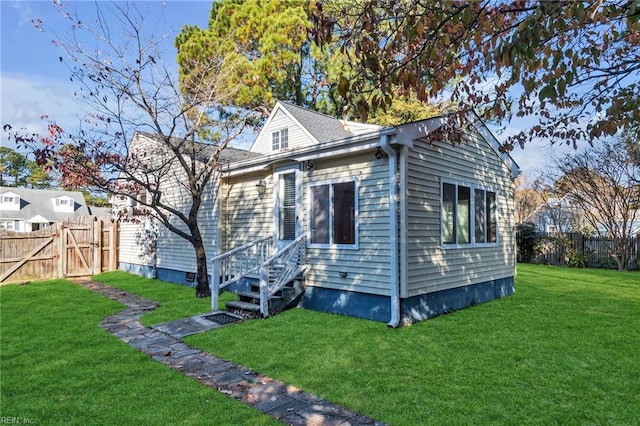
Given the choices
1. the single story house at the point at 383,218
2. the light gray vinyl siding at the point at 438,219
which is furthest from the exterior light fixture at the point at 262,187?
the light gray vinyl siding at the point at 438,219

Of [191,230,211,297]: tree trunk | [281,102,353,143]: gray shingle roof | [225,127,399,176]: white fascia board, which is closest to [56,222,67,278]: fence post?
[191,230,211,297]: tree trunk

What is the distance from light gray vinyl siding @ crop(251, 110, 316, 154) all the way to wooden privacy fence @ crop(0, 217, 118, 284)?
661 cm

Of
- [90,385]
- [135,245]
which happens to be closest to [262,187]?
[90,385]

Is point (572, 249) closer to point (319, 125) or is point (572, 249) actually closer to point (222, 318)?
point (319, 125)

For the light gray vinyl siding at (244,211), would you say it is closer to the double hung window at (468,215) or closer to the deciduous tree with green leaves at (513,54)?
the double hung window at (468,215)

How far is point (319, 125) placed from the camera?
37.9 ft

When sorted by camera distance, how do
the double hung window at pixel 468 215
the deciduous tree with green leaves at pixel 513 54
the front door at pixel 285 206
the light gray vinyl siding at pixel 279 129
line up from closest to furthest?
the deciduous tree with green leaves at pixel 513 54 → the double hung window at pixel 468 215 → the front door at pixel 285 206 → the light gray vinyl siding at pixel 279 129

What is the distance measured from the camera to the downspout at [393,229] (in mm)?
6262

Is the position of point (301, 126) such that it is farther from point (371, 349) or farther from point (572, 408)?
point (572, 408)

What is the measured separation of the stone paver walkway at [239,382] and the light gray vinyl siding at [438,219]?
119 inches

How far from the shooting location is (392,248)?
6.36m

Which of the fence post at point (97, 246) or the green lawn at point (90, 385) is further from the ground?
the fence post at point (97, 246)

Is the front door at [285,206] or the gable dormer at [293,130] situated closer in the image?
the front door at [285,206]

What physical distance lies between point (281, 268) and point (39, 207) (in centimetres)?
3576
